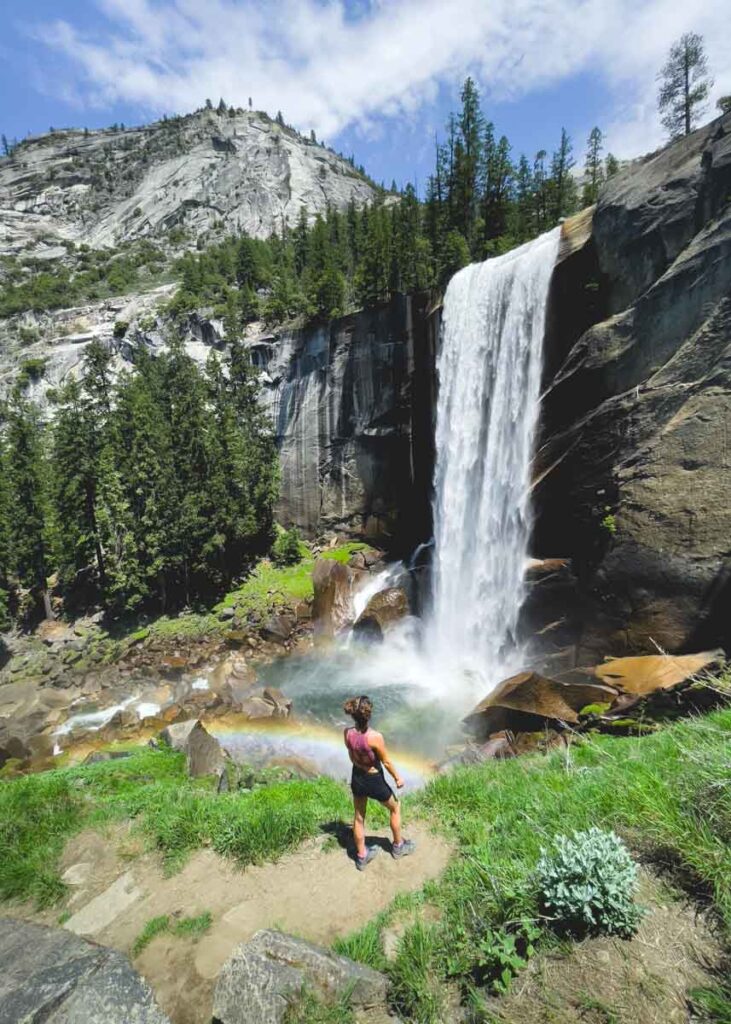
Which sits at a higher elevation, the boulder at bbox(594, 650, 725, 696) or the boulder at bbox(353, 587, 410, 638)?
the boulder at bbox(594, 650, 725, 696)

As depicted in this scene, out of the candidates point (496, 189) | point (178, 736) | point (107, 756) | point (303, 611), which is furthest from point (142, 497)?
point (496, 189)

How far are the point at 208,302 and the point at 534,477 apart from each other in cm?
4781

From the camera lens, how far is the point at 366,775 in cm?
564

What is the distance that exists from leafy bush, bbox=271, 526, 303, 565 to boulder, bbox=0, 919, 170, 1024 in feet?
92.9

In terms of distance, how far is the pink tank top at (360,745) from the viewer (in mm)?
5496

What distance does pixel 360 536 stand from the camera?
3362 cm

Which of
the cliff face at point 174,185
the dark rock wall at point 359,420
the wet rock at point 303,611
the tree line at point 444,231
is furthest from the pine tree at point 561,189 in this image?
the cliff face at point 174,185

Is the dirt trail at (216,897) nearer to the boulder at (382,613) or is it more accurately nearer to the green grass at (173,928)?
the green grass at (173,928)

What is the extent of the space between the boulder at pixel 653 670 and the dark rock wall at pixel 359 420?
55.3ft

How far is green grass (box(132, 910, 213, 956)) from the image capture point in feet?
15.9

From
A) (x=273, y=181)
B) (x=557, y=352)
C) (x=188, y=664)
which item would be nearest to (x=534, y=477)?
(x=557, y=352)

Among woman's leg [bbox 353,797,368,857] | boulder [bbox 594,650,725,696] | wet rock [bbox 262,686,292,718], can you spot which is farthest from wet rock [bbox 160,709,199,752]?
boulder [bbox 594,650,725,696]

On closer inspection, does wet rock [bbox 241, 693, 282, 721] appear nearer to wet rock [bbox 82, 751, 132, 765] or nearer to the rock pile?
wet rock [bbox 82, 751, 132, 765]

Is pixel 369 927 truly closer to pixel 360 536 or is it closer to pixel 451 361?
pixel 451 361
